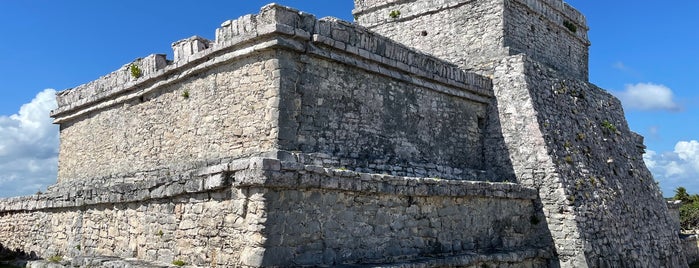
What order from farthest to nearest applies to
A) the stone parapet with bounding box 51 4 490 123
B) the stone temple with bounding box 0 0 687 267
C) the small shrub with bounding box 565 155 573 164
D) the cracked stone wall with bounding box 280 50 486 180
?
the small shrub with bounding box 565 155 573 164 → the cracked stone wall with bounding box 280 50 486 180 → the stone parapet with bounding box 51 4 490 123 → the stone temple with bounding box 0 0 687 267

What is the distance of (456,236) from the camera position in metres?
9.98

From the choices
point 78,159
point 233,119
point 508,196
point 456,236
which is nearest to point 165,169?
point 233,119

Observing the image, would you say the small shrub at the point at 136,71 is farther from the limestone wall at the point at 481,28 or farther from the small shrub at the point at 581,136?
the small shrub at the point at 581,136

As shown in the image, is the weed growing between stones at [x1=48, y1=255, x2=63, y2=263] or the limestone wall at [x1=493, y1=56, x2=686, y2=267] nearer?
the weed growing between stones at [x1=48, y1=255, x2=63, y2=263]

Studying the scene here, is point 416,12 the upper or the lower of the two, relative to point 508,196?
upper

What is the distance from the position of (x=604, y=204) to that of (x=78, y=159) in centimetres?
1134

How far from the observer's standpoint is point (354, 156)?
33.1 feet

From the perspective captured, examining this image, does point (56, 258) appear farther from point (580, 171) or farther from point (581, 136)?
point (581, 136)

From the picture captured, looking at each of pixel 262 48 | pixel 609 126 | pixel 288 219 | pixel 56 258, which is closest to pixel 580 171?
pixel 609 126

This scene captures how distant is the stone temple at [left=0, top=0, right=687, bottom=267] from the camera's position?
26.6 ft

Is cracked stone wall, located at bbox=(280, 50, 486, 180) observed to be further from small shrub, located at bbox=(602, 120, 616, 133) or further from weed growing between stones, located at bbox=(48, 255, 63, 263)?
weed growing between stones, located at bbox=(48, 255, 63, 263)

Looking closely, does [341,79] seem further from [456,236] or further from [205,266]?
[205,266]

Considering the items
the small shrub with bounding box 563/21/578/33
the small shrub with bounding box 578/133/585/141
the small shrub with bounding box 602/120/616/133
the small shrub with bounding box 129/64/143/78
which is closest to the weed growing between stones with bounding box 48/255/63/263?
the small shrub with bounding box 129/64/143/78

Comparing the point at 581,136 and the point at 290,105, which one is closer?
the point at 290,105
